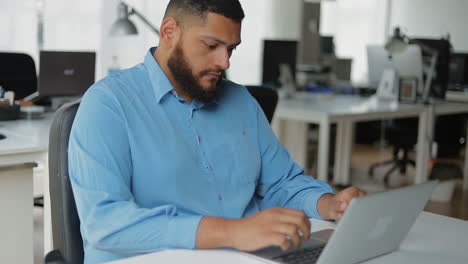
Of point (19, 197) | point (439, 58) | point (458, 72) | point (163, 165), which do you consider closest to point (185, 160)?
point (163, 165)

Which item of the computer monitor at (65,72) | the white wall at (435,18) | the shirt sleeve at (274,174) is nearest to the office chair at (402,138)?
the computer monitor at (65,72)

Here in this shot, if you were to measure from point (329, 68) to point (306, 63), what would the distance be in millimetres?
944

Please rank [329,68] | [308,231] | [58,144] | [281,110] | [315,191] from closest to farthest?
1. [308,231]
2. [58,144]
3. [315,191]
4. [281,110]
5. [329,68]

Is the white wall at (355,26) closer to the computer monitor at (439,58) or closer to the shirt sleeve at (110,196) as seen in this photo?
the computer monitor at (439,58)

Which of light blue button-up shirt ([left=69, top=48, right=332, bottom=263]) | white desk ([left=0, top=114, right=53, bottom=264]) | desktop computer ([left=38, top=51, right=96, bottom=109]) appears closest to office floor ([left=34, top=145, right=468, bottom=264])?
white desk ([left=0, top=114, right=53, bottom=264])

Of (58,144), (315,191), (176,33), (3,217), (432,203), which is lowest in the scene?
(432,203)

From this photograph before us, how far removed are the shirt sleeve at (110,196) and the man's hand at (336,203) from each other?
1.25 feet

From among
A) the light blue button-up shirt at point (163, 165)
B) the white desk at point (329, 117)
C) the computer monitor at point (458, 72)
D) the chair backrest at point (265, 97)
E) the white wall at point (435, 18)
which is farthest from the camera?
the white wall at point (435, 18)

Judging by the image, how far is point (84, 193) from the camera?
4.40 feet

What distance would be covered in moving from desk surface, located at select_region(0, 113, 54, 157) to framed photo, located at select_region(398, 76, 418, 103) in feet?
9.39

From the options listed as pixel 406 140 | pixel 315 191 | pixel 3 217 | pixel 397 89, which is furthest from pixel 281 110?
pixel 315 191

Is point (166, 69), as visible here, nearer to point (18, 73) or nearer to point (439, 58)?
point (18, 73)

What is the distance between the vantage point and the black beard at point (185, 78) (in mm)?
1521

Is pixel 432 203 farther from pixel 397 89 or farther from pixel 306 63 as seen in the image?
pixel 306 63
